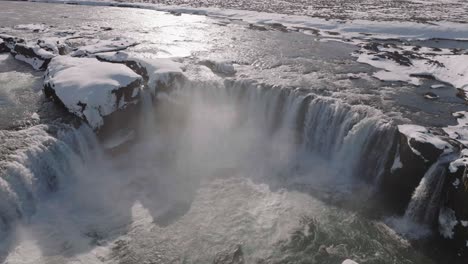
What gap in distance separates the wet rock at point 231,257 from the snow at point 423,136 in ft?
21.1

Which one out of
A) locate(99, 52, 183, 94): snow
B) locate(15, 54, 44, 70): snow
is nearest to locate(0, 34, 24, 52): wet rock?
locate(15, 54, 44, 70): snow

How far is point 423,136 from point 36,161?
41.5 feet

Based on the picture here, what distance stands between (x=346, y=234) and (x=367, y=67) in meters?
11.1

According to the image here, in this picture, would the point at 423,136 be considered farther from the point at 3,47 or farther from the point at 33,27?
the point at 33,27

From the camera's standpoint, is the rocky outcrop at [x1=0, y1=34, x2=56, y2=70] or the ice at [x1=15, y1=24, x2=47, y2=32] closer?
the rocky outcrop at [x1=0, y1=34, x2=56, y2=70]

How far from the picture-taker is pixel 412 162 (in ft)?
40.2

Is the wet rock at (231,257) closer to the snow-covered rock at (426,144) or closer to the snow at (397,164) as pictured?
the snow at (397,164)

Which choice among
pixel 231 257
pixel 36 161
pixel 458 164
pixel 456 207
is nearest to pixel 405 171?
pixel 458 164

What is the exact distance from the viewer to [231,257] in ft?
35.8

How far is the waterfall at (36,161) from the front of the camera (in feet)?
37.6

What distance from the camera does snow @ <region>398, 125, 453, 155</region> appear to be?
1184cm

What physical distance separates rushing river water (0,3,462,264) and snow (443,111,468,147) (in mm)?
661

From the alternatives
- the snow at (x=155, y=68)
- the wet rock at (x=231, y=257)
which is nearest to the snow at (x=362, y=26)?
the snow at (x=155, y=68)

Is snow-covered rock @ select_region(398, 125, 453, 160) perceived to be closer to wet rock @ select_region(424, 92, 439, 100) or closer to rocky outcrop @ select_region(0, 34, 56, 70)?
wet rock @ select_region(424, 92, 439, 100)
